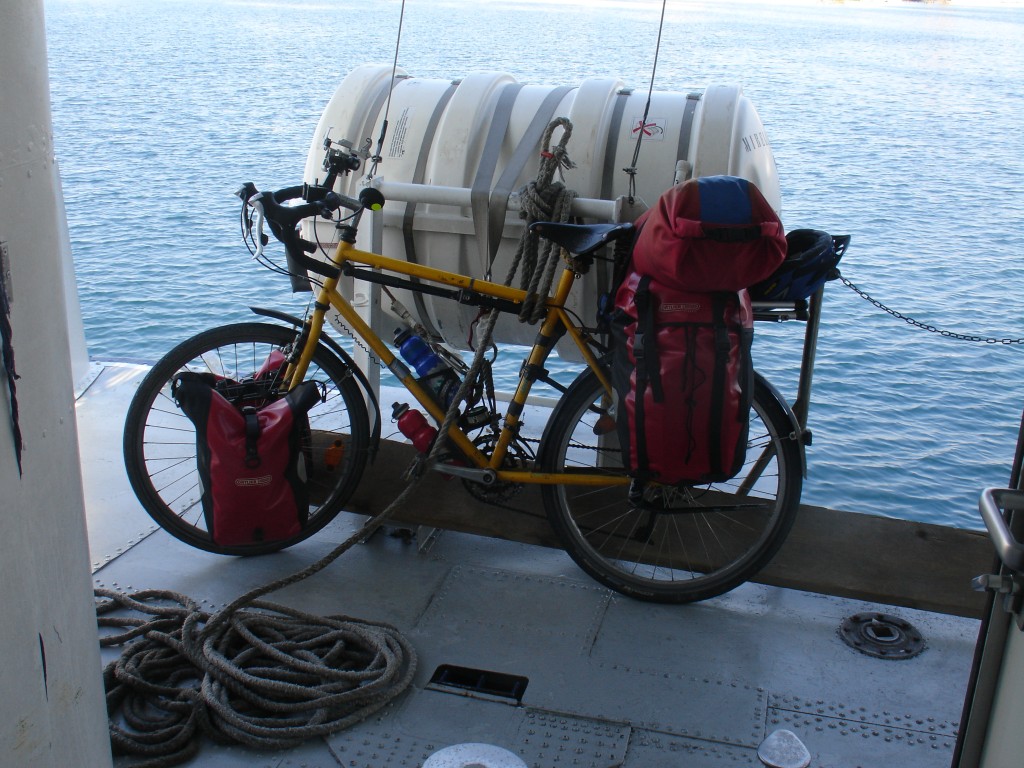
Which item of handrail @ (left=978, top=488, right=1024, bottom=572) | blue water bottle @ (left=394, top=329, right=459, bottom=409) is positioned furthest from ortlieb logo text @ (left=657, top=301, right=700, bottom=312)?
handrail @ (left=978, top=488, right=1024, bottom=572)

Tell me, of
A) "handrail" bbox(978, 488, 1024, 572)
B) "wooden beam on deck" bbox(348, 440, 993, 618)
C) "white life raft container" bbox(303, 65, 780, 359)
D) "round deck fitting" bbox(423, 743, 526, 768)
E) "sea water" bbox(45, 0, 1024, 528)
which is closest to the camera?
"handrail" bbox(978, 488, 1024, 572)

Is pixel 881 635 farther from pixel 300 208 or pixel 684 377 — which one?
pixel 300 208

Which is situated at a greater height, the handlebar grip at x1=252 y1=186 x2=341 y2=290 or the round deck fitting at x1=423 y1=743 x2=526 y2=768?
the handlebar grip at x1=252 y1=186 x2=341 y2=290

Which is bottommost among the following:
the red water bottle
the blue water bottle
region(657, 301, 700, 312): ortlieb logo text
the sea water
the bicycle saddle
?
the sea water

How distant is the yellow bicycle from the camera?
10.7ft

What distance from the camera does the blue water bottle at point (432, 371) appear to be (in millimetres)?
3459

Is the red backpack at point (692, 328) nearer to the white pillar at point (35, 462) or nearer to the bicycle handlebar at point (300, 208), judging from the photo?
the bicycle handlebar at point (300, 208)

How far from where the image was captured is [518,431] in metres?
3.50

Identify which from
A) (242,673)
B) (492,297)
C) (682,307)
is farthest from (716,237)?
(242,673)

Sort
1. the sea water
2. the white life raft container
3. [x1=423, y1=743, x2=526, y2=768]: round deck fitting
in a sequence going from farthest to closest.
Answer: the sea water, the white life raft container, [x1=423, y1=743, x2=526, y2=768]: round deck fitting

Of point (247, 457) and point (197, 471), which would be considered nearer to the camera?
point (247, 457)

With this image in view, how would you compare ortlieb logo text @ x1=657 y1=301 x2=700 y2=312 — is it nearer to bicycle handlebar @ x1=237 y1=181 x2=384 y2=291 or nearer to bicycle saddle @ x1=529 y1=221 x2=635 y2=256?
bicycle saddle @ x1=529 y1=221 x2=635 y2=256

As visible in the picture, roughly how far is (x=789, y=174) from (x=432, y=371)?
15090 mm

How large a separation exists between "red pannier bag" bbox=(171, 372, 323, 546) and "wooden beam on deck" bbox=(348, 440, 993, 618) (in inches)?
14.4
